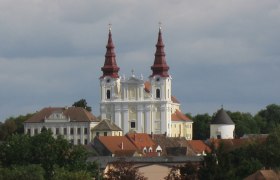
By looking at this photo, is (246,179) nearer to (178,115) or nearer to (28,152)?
(28,152)

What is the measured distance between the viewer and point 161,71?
6634 inches

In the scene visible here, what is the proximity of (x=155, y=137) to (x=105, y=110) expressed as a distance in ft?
59.7

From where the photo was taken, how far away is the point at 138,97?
556 ft

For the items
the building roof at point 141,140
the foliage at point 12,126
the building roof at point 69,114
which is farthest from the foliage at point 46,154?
the foliage at point 12,126

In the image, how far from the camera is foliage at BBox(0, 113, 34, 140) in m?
173

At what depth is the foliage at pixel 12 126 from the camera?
173 meters

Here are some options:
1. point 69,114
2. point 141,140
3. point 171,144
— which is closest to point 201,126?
point 69,114

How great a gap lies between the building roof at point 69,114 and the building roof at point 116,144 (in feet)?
66.0

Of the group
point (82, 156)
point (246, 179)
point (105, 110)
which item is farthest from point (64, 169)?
point (105, 110)

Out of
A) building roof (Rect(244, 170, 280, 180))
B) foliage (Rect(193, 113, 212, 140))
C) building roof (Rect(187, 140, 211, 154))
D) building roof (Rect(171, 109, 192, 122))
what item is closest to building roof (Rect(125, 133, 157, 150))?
building roof (Rect(187, 140, 211, 154))

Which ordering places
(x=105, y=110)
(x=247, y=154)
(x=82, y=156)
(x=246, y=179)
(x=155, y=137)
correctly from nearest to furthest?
(x=246, y=179) < (x=82, y=156) < (x=247, y=154) < (x=155, y=137) < (x=105, y=110)

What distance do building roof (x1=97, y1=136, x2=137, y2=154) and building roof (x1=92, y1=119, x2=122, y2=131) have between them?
16383mm

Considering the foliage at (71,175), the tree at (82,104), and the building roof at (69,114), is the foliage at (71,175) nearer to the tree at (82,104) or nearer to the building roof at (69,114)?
the building roof at (69,114)

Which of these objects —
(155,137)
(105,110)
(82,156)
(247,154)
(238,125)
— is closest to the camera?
(82,156)
